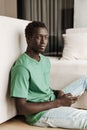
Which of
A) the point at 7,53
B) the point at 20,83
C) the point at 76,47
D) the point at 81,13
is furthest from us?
the point at 81,13

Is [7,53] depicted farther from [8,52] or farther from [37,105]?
[37,105]

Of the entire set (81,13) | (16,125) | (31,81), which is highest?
(81,13)

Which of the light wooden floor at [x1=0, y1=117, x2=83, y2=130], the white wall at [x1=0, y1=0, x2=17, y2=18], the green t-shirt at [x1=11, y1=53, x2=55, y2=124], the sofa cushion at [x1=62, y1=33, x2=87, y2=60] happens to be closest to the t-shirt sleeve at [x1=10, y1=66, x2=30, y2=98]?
the green t-shirt at [x1=11, y1=53, x2=55, y2=124]

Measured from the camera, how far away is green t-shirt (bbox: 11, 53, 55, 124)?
171cm

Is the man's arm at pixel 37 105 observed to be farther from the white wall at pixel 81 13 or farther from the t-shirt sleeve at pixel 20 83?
the white wall at pixel 81 13

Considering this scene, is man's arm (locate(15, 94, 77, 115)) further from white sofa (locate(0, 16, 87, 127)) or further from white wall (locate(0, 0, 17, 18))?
white wall (locate(0, 0, 17, 18))

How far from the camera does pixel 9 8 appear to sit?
4.32 metres

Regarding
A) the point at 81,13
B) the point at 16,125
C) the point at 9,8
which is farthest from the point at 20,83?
the point at 9,8

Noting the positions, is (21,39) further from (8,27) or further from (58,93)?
(58,93)

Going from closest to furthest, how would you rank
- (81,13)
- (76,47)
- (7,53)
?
(7,53) < (76,47) < (81,13)

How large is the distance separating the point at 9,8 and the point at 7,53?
264cm

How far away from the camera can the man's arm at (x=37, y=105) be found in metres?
1.73

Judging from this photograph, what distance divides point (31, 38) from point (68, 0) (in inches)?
83.0

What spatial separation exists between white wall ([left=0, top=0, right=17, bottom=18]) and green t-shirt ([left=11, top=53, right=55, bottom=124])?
8.29 ft
